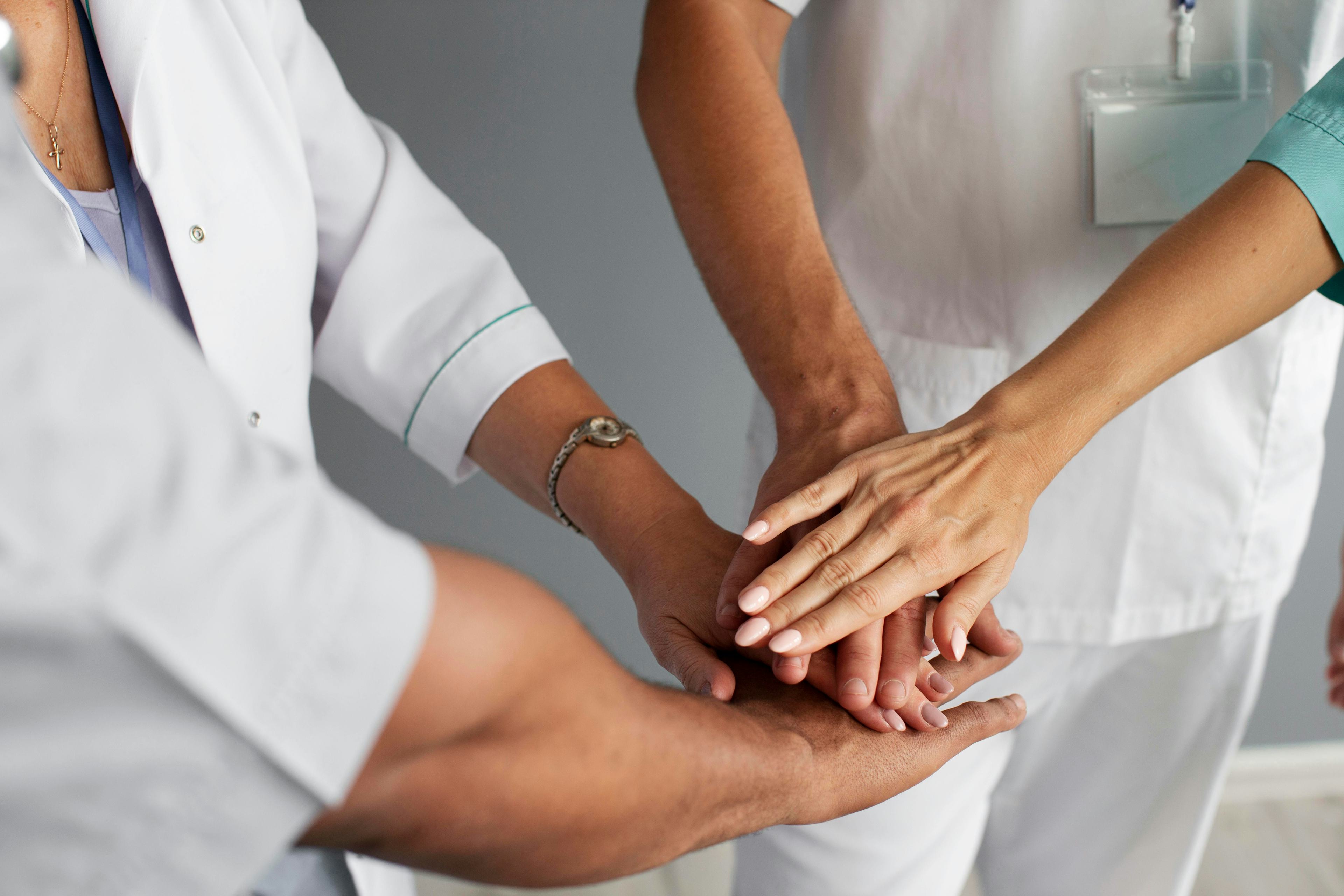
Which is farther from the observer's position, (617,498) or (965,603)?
(617,498)

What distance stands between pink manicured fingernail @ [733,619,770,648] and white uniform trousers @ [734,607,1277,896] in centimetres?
46

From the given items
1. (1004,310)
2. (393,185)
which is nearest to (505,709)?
(393,185)

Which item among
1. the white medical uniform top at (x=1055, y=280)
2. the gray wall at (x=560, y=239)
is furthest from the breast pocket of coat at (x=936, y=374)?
the gray wall at (x=560, y=239)

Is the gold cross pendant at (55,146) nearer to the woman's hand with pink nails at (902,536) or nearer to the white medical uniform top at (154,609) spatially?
the white medical uniform top at (154,609)

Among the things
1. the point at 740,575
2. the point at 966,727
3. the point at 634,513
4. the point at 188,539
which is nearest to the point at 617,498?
the point at 634,513

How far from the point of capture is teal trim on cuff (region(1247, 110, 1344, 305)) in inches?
32.2

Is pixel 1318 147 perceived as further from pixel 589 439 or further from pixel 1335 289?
pixel 589 439

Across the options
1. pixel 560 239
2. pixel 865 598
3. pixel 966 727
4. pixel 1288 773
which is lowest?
pixel 1288 773

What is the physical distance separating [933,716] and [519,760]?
0.43m

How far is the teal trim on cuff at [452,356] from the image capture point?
0.95 meters

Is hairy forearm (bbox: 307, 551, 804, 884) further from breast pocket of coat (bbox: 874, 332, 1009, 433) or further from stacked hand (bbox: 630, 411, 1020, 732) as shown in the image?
breast pocket of coat (bbox: 874, 332, 1009, 433)

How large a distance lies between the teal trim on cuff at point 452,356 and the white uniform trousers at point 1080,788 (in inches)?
24.9

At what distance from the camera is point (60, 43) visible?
0.76 metres

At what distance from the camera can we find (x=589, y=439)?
938mm
